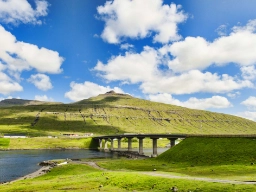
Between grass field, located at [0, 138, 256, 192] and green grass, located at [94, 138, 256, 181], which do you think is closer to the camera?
grass field, located at [0, 138, 256, 192]

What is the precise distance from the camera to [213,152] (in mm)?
98312

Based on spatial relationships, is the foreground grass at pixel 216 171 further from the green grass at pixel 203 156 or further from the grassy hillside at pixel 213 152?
the grassy hillside at pixel 213 152

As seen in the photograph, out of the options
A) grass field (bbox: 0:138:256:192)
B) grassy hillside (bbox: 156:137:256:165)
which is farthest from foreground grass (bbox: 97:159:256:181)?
grassy hillside (bbox: 156:137:256:165)

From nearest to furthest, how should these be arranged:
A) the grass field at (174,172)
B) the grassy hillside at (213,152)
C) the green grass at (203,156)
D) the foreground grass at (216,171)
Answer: the grass field at (174,172), the foreground grass at (216,171), the green grass at (203,156), the grassy hillside at (213,152)

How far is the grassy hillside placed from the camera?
8794 centimetres

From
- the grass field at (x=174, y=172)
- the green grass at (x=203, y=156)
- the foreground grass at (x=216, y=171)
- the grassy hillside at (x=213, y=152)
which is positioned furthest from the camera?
the grassy hillside at (x=213, y=152)

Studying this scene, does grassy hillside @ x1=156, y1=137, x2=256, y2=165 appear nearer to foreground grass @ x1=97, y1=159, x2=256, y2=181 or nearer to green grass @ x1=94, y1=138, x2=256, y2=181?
green grass @ x1=94, y1=138, x2=256, y2=181

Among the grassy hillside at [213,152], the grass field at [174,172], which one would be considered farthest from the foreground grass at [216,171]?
the grassy hillside at [213,152]

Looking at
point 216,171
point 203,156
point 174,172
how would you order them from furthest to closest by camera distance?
point 203,156 → point 174,172 → point 216,171

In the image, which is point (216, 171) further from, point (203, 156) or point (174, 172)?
point (203, 156)

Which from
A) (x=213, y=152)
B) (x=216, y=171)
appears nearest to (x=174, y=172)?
(x=216, y=171)

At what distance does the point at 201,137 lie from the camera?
11938 cm

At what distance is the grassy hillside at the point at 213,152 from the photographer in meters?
87.9

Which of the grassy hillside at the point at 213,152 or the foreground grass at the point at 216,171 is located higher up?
the grassy hillside at the point at 213,152
